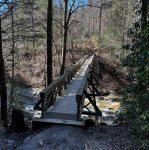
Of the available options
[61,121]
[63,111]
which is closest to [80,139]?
[61,121]

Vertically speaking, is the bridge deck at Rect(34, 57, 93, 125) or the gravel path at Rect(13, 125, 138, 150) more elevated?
the bridge deck at Rect(34, 57, 93, 125)

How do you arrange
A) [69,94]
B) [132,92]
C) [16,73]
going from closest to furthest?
[132,92] < [69,94] < [16,73]

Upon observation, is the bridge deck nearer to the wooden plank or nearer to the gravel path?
the wooden plank

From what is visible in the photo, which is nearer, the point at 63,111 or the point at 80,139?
the point at 80,139

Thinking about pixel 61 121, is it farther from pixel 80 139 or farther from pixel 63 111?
pixel 63 111

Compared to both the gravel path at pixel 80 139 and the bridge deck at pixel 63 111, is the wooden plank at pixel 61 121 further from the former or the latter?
the gravel path at pixel 80 139

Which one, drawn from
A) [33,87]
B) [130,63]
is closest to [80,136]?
[130,63]

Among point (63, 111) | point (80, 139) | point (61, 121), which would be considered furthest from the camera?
point (63, 111)

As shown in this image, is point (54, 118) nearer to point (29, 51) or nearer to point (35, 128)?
point (35, 128)

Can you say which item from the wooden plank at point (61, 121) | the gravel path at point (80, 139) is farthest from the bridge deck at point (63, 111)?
the gravel path at point (80, 139)

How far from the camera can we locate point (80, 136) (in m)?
6.74

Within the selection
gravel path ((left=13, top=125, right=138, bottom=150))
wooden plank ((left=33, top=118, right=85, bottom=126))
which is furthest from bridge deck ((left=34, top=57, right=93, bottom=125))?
gravel path ((left=13, top=125, right=138, bottom=150))

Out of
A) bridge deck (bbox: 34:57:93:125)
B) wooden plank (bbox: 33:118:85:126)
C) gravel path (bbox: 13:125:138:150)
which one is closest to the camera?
gravel path (bbox: 13:125:138:150)

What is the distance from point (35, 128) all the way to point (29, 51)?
35564mm
